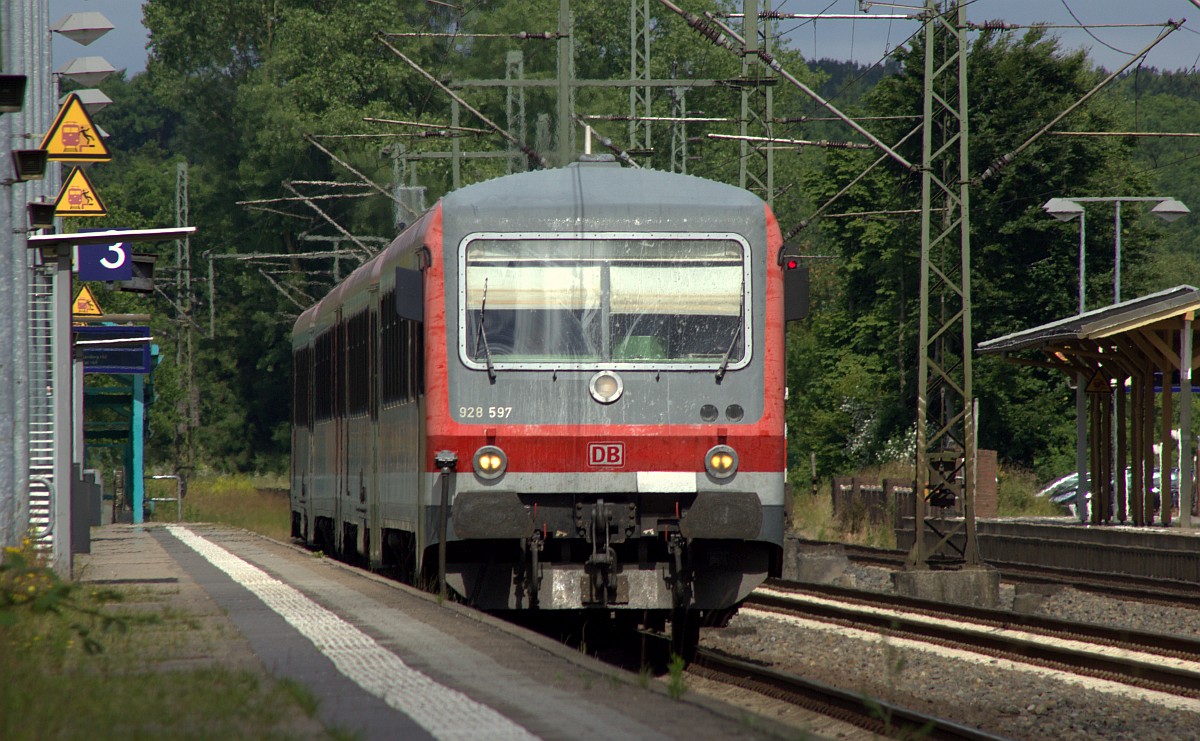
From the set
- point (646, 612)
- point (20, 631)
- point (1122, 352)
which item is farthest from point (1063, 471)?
point (20, 631)

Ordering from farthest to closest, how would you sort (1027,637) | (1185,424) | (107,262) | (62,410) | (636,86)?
(636,86) → (1185,424) → (107,262) → (62,410) → (1027,637)

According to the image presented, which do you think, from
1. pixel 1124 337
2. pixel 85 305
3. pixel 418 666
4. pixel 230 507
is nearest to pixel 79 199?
pixel 85 305

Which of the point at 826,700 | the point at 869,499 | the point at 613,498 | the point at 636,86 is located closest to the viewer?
the point at 826,700

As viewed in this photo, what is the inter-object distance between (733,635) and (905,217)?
34931 mm

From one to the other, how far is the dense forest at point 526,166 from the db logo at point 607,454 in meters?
13.2

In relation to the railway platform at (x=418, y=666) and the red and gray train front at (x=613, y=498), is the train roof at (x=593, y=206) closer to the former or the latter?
the red and gray train front at (x=613, y=498)

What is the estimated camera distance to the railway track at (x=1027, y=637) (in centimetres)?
1283

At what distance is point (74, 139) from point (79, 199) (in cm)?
240

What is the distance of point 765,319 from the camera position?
1260cm

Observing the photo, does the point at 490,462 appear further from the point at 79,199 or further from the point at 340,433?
the point at 79,199

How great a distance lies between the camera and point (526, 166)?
42344mm

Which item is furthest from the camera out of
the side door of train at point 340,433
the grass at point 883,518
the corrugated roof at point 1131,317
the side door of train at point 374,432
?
the grass at point 883,518

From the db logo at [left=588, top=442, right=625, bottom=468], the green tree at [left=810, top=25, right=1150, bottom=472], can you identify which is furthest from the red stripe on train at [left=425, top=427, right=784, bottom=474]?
the green tree at [left=810, top=25, right=1150, bottom=472]

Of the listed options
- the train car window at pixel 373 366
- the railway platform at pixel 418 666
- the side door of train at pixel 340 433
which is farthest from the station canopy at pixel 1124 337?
the railway platform at pixel 418 666
